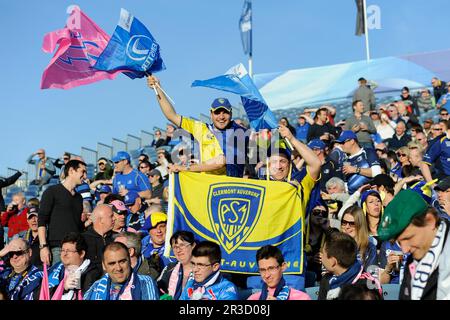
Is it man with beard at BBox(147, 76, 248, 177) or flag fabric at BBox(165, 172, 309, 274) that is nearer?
flag fabric at BBox(165, 172, 309, 274)

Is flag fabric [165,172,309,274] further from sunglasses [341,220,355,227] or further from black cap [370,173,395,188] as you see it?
black cap [370,173,395,188]

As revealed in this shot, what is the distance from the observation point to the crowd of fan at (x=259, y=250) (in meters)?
4.78

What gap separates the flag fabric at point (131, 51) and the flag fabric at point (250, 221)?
1.66 meters

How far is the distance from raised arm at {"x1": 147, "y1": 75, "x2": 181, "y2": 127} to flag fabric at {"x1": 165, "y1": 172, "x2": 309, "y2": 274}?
0.90m

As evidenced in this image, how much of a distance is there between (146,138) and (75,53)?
14.7 meters

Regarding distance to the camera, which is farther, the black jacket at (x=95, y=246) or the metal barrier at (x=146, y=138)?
the metal barrier at (x=146, y=138)

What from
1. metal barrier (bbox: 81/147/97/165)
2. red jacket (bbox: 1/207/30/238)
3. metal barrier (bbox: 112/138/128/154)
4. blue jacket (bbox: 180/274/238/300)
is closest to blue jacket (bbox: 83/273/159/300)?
blue jacket (bbox: 180/274/238/300)

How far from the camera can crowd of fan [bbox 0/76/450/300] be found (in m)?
4.78

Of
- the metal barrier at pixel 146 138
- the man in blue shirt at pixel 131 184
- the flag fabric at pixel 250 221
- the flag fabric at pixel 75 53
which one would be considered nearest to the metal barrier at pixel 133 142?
the metal barrier at pixel 146 138

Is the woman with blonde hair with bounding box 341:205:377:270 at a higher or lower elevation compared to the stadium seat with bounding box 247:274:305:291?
higher

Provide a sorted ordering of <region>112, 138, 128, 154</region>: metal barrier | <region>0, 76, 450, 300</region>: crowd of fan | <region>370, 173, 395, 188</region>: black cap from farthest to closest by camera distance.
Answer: <region>112, 138, 128, 154</region>: metal barrier → <region>370, 173, 395, 188</region>: black cap → <region>0, 76, 450, 300</region>: crowd of fan

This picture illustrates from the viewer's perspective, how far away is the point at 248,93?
787 cm

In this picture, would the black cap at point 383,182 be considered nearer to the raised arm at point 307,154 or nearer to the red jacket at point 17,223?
the raised arm at point 307,154

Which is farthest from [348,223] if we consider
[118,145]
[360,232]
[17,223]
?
[118,145]
